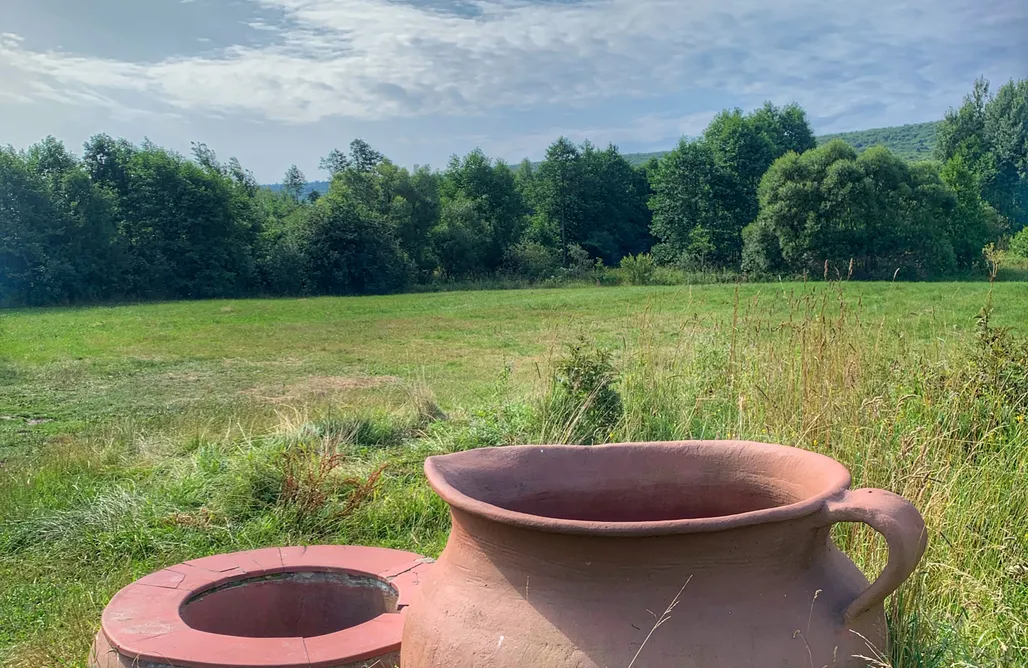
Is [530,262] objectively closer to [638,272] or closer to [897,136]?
[638,272]

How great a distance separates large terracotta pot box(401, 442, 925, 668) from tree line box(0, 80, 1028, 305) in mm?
22033

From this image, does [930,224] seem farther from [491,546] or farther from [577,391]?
[491,546]

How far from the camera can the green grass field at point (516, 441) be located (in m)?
3.33

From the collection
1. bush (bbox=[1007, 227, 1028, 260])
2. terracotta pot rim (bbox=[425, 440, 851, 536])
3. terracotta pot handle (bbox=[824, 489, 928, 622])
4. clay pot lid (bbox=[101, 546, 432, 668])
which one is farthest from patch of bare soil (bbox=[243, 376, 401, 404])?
bush (bbox=[1007, 227, 1028, 260])

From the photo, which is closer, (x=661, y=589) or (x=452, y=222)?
(x=661, y=589)

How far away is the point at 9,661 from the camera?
3373mm

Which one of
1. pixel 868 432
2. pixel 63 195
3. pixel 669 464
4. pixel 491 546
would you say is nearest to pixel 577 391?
pixel 868 432

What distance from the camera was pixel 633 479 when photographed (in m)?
2.36

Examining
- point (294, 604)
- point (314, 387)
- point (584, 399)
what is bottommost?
point (314, 387)

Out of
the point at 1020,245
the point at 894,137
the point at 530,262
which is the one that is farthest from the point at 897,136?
the point at 530,262

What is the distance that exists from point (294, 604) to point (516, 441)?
9.67 ft

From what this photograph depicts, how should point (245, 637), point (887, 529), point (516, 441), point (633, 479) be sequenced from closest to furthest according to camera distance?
point (887, 529) < point (633, 479) < point (245, 637) < point (516, 441)

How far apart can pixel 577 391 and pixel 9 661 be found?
382cm

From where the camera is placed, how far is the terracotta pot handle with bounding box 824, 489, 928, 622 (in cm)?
169
